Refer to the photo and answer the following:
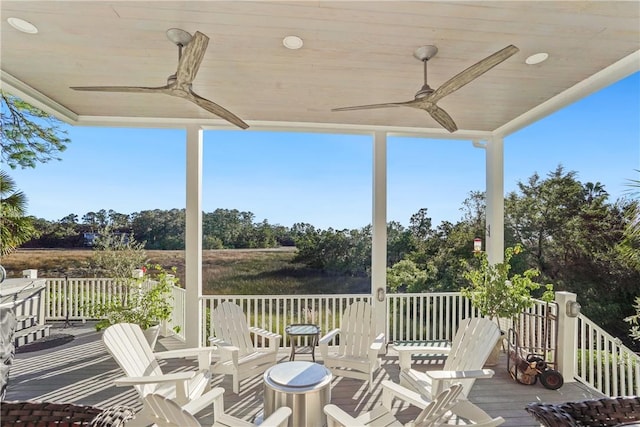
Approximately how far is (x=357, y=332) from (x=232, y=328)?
4.75 feet

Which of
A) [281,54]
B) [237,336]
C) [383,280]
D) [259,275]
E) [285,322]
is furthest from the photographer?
[259,275]

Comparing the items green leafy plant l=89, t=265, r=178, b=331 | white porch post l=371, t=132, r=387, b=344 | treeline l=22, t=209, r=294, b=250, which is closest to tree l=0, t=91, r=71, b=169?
treeline l=22, t=209, r=294, b=250

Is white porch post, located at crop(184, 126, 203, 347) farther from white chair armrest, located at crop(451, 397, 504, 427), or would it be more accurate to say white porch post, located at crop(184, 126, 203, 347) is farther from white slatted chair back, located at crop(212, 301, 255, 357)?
white chair armrest, located at crop(451, 397, 504, 427)

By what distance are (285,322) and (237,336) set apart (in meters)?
1.29

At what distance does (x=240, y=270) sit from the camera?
5.81m

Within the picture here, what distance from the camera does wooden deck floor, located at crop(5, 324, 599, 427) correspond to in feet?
9.25

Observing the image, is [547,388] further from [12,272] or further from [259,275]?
[12,272]

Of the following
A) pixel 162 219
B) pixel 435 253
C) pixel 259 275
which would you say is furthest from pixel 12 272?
pixel 435 253

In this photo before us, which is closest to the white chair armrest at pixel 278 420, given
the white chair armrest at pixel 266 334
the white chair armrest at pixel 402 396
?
the white chair armrest at pixel 402 396

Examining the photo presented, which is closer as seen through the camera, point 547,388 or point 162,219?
point 547,388

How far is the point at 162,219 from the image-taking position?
18.6 ft

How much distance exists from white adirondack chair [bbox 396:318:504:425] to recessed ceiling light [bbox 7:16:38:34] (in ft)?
13.1

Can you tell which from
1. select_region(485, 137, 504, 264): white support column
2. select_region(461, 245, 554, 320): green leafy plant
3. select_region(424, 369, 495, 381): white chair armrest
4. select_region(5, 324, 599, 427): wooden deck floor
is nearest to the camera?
select_region(424, 369, 495, 381): white chair armrest

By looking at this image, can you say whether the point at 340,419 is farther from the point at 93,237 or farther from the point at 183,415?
the point at 93,237
